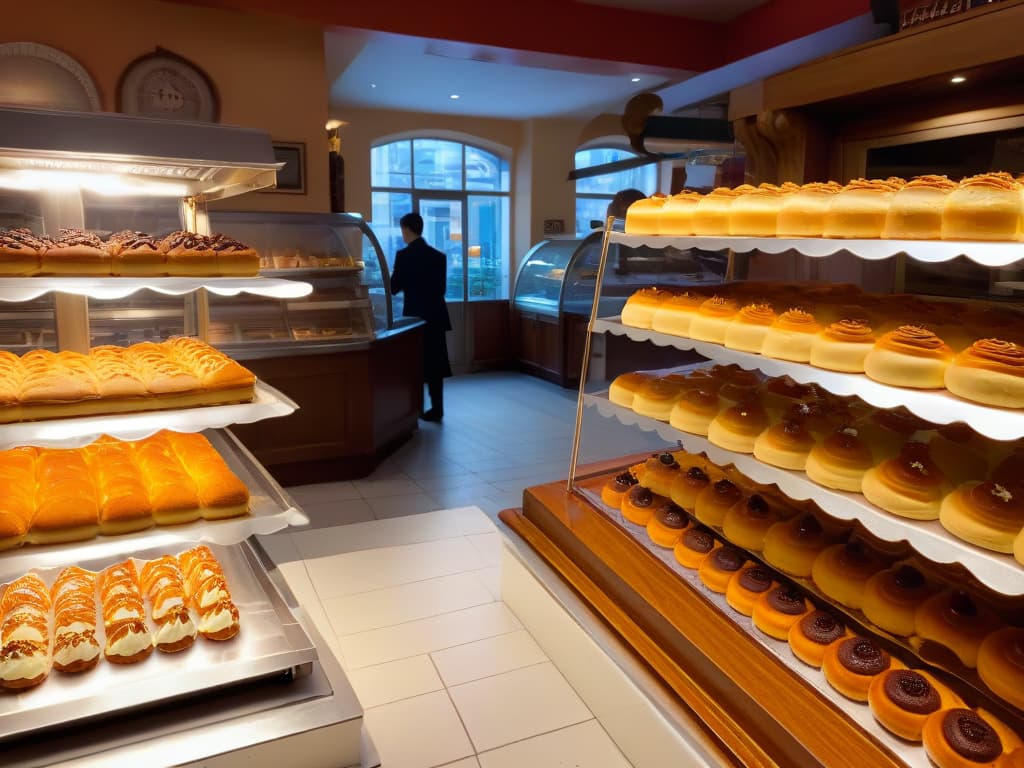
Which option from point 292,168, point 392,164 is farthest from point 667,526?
point 392,164

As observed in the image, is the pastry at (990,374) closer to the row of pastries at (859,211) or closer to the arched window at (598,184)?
the row of pastries at (859,211)

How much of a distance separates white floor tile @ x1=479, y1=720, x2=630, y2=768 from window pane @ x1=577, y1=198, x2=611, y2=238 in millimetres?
9460

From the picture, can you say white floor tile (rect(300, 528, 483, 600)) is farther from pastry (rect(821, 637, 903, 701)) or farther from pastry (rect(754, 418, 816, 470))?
pastry (rect(821, 637, 903, 701))

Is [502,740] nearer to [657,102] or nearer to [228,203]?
[657,102]

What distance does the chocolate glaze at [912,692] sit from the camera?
1582 mm

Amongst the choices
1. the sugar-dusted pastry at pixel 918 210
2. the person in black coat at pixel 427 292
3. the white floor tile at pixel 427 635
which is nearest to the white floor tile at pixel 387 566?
the white floor tile at pixel 427 635

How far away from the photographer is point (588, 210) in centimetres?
1123

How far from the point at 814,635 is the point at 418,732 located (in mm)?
1293

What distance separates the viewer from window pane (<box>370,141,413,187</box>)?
9.70 metres

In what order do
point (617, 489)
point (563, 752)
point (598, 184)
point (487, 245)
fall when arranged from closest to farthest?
point (563, 752) < point (617, 489) < point (487, 245) < point (598, 184)

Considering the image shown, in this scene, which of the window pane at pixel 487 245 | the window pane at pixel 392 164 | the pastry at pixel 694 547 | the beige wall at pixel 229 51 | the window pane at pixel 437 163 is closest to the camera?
the pastry at pixel 694 547

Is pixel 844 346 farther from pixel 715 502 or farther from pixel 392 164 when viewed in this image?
pixel 392 164

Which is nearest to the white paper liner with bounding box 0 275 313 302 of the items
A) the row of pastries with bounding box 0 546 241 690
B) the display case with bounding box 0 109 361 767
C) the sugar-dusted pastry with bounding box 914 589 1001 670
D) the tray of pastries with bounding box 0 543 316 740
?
the display case with bounding box 0 109 361 767

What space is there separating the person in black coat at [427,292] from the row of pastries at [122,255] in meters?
4.62
